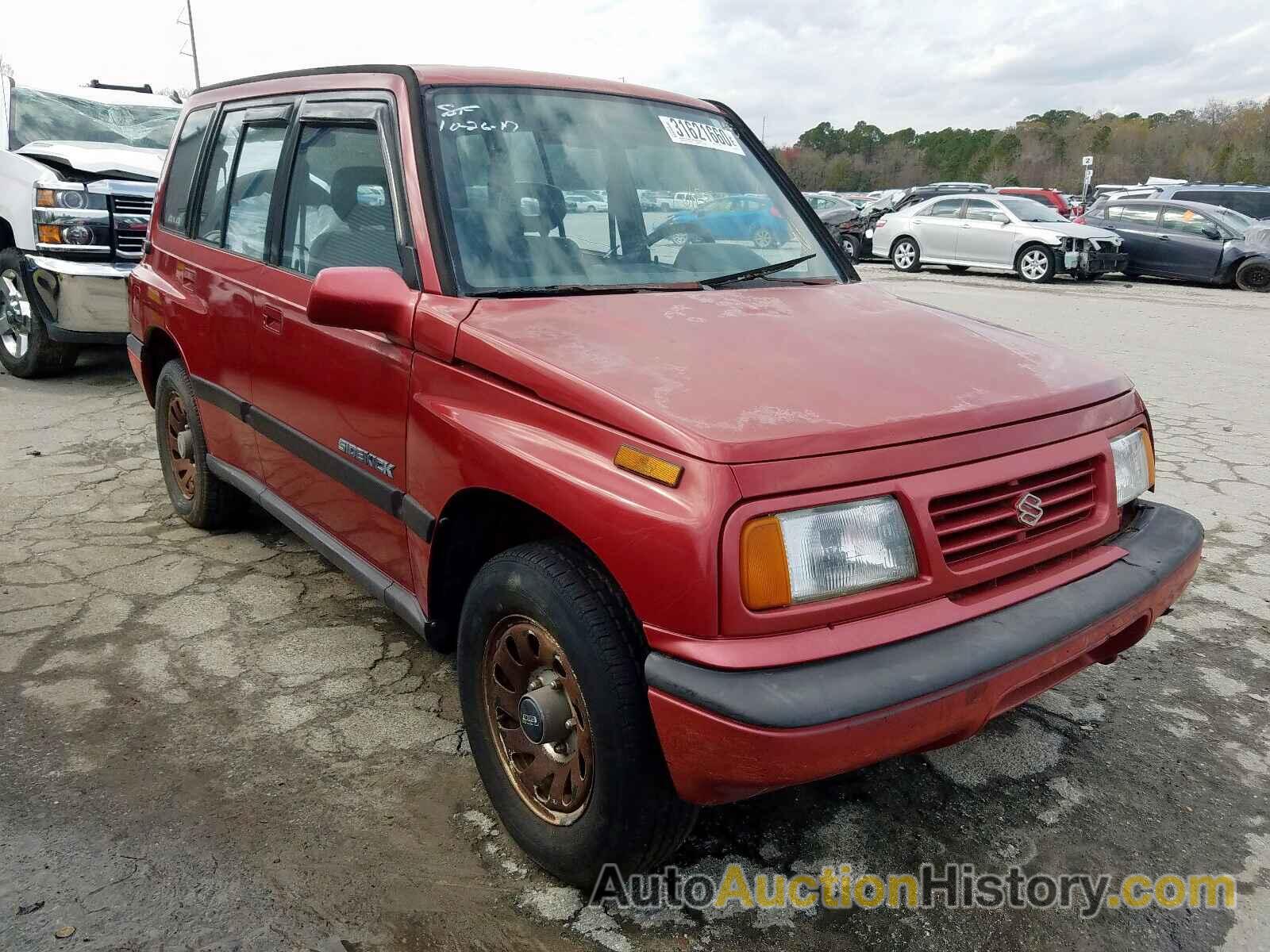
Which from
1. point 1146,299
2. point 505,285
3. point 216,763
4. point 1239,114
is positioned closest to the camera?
point 505,285

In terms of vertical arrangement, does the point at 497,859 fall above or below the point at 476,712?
below

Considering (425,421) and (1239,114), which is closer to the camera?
(425,421)

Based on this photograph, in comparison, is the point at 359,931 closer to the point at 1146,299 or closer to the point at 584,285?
the point at 584,285

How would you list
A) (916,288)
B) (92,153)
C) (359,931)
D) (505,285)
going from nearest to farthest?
(359,931), (505,285), (92,153), (916,288)

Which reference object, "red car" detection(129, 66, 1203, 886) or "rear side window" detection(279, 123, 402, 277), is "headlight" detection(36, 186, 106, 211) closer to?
"red car" detection(129, 66, 1203, 886)

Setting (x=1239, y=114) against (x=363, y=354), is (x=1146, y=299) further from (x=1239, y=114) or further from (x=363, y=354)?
(x=1239, y=114)

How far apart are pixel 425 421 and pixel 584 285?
1.81 feet

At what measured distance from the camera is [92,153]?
270 inches

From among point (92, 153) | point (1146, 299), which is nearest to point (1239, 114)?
point (1146, 299)

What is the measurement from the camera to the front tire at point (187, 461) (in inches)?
155

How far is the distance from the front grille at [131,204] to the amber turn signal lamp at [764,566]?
20.3 feet

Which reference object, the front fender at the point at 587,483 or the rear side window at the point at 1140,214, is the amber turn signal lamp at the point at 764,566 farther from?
the rear side window at the point at 1140,214

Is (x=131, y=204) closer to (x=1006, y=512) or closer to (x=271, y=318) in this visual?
(x=271, y=318)

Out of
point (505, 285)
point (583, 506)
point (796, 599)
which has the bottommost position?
point (796, 599)
